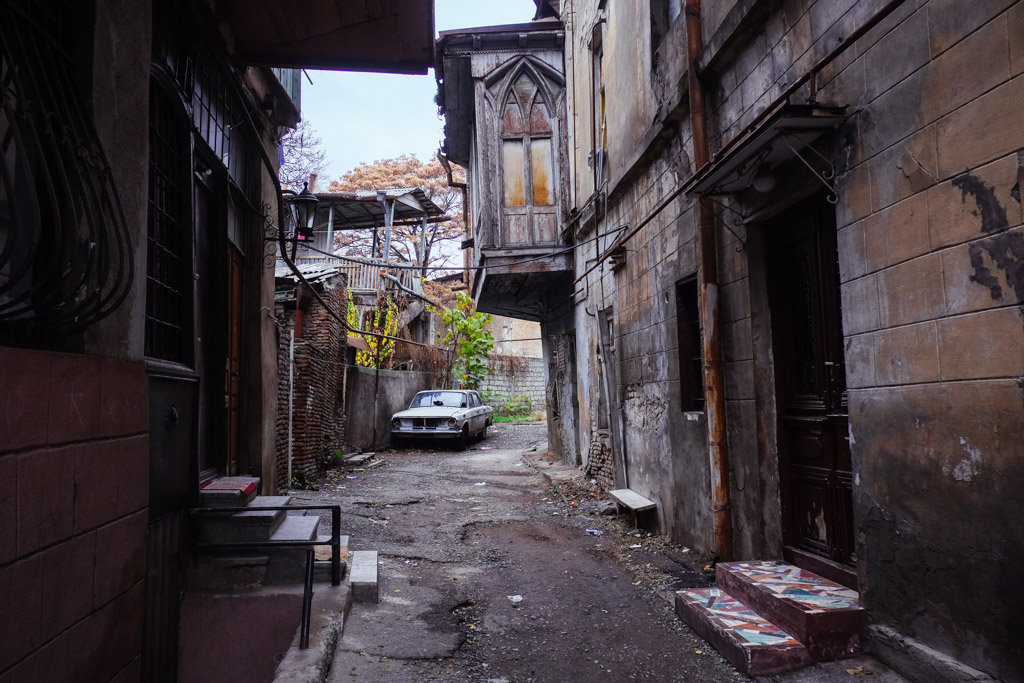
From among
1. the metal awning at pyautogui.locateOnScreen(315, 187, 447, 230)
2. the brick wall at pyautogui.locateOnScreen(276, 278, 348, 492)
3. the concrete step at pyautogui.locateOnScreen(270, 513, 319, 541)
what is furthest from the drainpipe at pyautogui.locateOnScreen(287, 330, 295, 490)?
the metal awning at pyautogui.locateOnScreen(315, 187, 447, 230)

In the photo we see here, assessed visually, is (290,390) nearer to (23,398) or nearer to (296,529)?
(296,529)

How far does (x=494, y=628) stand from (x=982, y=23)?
14.7ft

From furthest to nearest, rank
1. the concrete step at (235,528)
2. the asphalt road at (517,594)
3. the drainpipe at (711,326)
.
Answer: the drainpipe at (711,326) < the concrete step at (235,528) < the asphalt road at (517,594)

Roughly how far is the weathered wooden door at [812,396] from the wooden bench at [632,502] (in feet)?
8.06

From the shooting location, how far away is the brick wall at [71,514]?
249 cm

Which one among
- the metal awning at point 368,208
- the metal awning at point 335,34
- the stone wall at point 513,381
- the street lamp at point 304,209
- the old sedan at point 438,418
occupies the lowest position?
the old sedan at point 438,418

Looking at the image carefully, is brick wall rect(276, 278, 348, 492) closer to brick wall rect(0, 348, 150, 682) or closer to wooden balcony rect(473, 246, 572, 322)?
wooden balcony rect(473, 246, 572, 322)

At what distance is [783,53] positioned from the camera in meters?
4.73

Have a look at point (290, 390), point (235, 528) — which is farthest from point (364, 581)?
point (290, 390)

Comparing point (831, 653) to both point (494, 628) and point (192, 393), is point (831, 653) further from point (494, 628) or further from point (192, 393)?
point (192, 393)

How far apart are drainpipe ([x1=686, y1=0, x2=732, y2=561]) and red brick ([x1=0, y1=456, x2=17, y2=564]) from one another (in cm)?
467

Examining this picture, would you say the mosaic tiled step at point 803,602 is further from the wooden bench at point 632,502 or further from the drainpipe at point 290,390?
the drainpipe at point 290,390

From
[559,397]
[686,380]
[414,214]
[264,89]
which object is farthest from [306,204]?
[414,214]

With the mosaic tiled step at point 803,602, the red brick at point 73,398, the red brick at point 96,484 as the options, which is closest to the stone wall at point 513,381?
the mosaic tiled step at point 803,602
